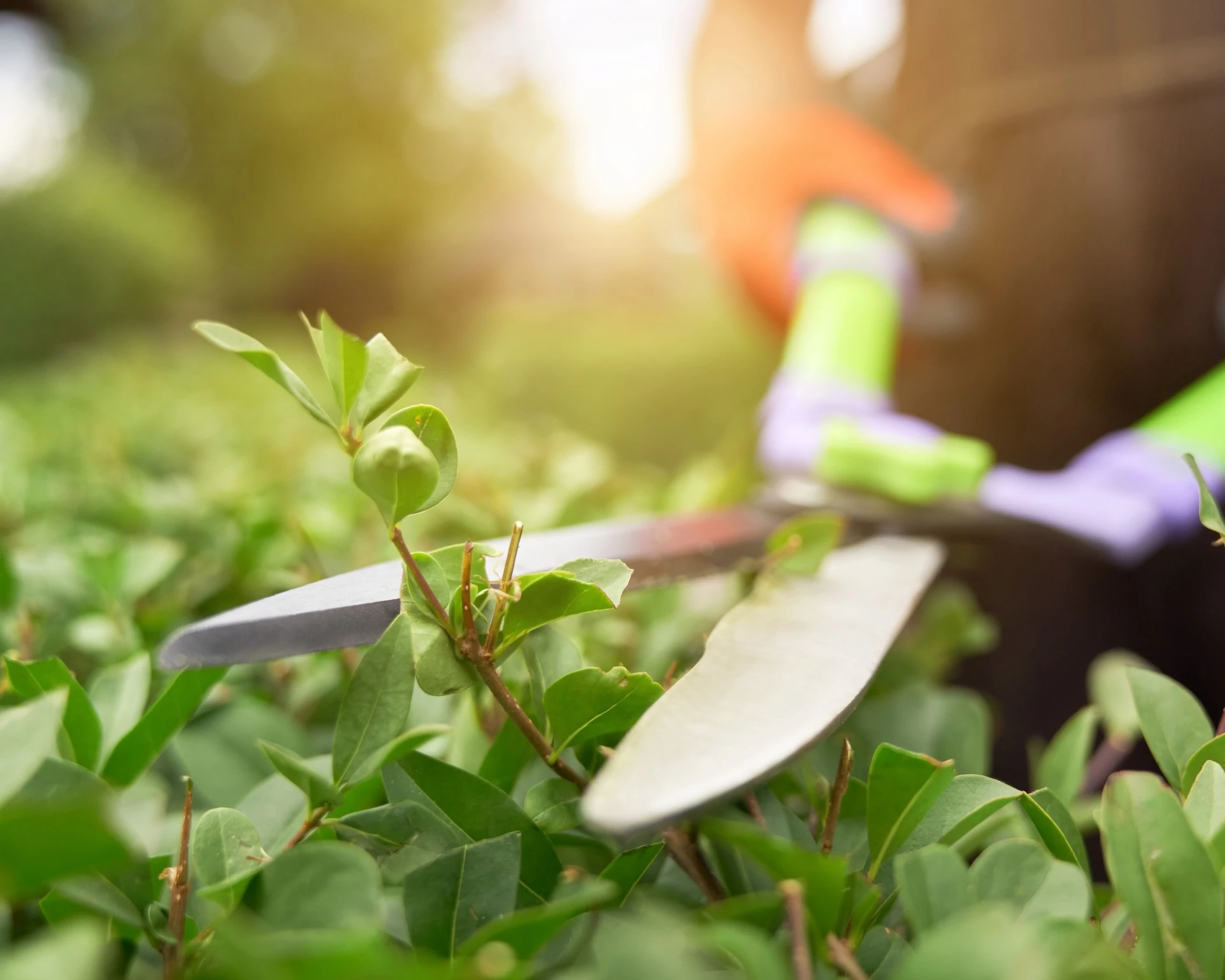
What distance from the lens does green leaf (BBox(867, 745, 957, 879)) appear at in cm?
30

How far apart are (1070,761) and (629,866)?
0.28 meters

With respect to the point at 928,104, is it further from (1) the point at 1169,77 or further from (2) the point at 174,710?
(2) the point at 174,710

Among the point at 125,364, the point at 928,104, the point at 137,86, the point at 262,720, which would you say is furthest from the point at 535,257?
the point at 262,720

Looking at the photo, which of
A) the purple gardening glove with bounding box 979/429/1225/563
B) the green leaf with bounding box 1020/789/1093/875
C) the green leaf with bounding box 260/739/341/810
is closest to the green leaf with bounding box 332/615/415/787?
the green leaf with bounding box 260/739/341/810

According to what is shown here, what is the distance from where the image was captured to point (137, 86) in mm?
12500

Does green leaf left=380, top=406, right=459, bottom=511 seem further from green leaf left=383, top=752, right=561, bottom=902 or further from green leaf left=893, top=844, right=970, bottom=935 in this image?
green leaf left=893, top=844, right=970, bottom=935

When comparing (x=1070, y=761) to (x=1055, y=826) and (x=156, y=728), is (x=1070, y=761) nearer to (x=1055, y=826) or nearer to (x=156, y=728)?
(x=1055, y=826)

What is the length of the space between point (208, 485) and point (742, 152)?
81cm

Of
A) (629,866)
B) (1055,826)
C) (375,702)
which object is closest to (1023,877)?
(1055,826)

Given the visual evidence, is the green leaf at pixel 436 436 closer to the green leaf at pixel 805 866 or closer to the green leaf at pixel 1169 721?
the green leaf at pixel 805 866

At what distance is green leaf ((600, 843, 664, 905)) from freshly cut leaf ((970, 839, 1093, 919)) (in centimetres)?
11

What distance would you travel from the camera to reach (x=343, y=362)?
1.04 feet

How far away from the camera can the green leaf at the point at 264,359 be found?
0.31 m

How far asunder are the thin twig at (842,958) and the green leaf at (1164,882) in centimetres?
9
